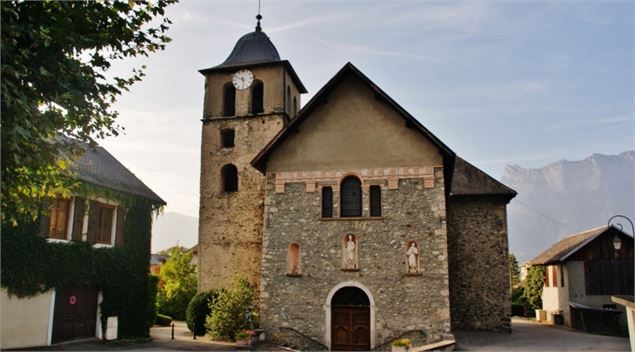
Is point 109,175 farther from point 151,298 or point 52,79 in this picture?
point 52,79

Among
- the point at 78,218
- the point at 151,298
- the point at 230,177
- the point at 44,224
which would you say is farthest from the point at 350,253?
the point at 230,177

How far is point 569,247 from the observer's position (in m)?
29.2

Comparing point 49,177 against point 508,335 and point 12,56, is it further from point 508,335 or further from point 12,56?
point 508,335

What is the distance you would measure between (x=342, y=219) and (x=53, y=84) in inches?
465

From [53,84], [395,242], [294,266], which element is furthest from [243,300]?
[53,84]

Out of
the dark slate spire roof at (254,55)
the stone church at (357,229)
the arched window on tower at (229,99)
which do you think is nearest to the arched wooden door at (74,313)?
the stone church at (357,229)

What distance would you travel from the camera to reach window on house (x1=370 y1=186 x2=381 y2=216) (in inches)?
792

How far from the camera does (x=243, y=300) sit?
2128 cm

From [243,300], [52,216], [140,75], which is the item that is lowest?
[243,300]

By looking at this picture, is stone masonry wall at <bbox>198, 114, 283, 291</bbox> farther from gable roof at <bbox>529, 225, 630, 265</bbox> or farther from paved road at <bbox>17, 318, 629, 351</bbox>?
gable roof at <bbox>529, 225, 630, 265</bbox>

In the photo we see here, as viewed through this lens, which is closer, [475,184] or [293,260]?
[293,260]

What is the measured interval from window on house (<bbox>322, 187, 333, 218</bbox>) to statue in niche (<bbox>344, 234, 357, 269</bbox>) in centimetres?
138

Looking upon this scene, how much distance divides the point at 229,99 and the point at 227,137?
2.26 m

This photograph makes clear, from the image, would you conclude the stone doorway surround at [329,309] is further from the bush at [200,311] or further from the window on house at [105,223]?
the window on house at [105,223]
